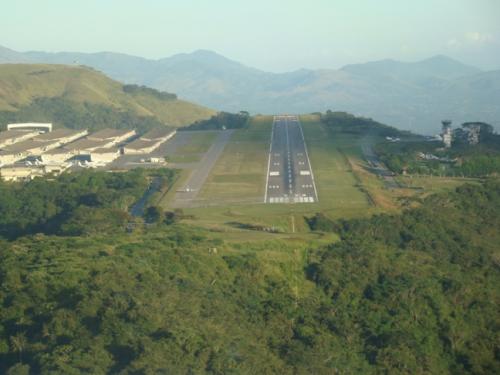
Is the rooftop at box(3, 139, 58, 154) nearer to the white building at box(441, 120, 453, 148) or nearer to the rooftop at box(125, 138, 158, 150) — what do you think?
the rooftop at box(125, 138, 158, 150)

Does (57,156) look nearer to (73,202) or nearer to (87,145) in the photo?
(87,145)

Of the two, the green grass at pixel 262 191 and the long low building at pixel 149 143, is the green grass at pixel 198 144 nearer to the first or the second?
the green grass at pixel 262 191

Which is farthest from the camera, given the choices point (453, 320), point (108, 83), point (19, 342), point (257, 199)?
point (108, 83)

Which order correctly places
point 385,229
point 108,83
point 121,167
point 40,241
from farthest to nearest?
point 108,83
point 121,167
point 385,229
point 40,241

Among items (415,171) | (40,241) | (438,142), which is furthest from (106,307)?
(438,142)

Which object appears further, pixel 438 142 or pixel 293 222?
pixel 438 142

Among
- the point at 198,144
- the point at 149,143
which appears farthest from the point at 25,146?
the point at 198,144

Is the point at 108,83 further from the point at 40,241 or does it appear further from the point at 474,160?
the point at 40,241
